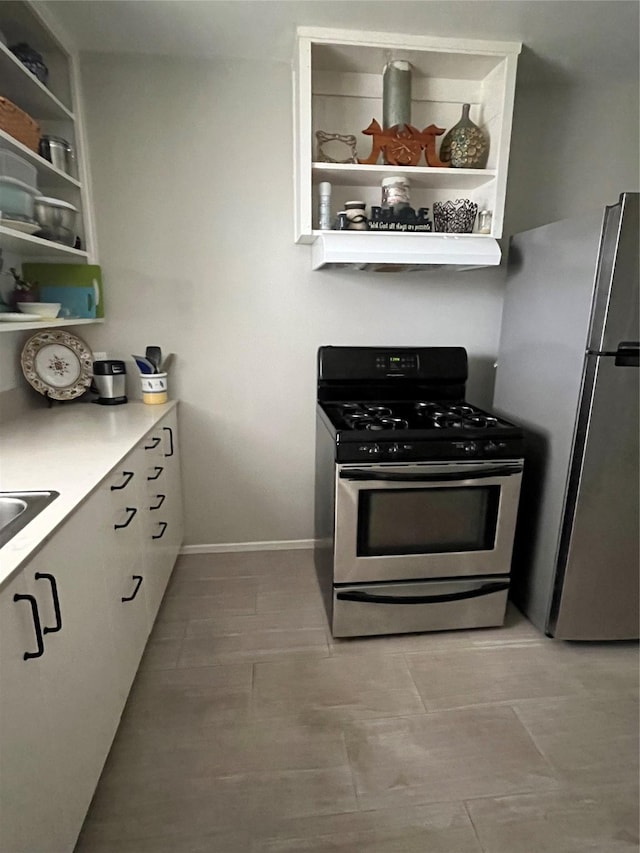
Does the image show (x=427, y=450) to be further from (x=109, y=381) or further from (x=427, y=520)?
(x=109, y=381)

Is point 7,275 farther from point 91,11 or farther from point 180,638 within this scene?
point 180,638

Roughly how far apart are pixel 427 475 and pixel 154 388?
130 centimetres

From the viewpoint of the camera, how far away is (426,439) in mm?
1772

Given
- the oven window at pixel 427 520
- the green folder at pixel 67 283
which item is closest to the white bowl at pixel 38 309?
the green folder at pixel 67 283

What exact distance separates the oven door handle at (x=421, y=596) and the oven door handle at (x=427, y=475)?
48cm

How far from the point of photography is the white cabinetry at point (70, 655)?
858mm

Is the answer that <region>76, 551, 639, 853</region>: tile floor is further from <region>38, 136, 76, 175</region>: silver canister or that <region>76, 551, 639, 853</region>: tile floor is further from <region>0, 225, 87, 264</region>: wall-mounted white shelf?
<region>38, 136, 76, 175</region>: silver canister

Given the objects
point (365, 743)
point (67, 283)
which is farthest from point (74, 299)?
point (365, 743)

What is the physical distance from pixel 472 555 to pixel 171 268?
6.09ft

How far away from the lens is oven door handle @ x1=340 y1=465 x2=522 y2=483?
1759 mm

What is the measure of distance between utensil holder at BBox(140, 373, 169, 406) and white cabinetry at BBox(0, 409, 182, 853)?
20.5 inches

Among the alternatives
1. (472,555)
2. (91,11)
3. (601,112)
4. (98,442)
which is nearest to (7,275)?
(98,442)

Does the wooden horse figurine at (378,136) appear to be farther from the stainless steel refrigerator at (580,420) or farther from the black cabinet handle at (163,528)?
the black cabinet handle at (163,528)

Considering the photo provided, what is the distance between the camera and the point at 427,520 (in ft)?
6.11
